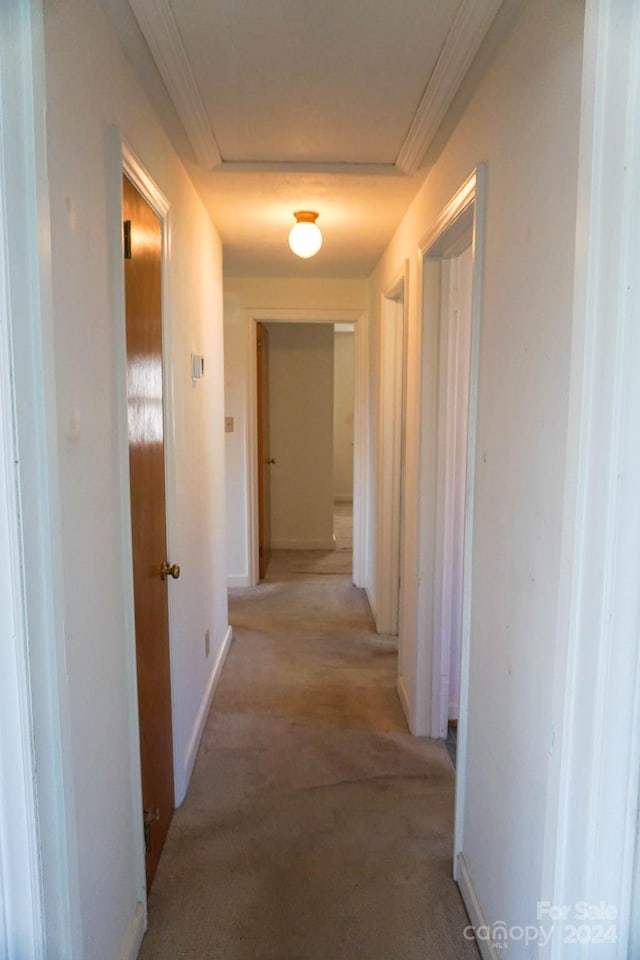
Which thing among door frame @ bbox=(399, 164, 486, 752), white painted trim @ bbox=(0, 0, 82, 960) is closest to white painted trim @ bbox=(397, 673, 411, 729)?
door frame @ bbox=(399, 164, 486, 752)

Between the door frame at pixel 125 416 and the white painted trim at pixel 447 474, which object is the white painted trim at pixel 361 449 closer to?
the white painted trim at pixel 447 474

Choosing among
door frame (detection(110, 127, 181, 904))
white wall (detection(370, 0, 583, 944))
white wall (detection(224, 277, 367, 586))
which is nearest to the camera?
white wall (detection(370, 0, 583, 944))

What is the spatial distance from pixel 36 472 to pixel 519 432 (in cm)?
102

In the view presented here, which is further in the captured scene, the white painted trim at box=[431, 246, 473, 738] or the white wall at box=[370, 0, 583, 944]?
the white painted trim at box=[431, 246, 473, 738]

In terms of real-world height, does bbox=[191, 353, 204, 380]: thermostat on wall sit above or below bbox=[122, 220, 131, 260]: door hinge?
below

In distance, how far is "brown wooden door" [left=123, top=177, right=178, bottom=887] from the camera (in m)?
1.74

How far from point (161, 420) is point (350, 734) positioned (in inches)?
64.8

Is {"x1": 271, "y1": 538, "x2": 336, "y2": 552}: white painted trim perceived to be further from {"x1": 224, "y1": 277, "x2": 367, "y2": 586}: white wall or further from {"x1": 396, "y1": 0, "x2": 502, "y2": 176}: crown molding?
{"x1": 396, "y1": 0, "x2": 502, "y2": 176}: crown molding

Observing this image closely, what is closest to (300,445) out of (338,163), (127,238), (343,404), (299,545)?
(299,545)

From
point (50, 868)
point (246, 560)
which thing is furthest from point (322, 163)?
point (246, 560)

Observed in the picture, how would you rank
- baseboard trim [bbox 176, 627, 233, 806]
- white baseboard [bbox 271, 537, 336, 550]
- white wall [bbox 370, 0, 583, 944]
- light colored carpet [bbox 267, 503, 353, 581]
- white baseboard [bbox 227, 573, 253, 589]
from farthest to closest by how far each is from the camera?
white baseboard [bbox 271, 537, 336, 550] → light colored carpet [bbox 267, 503, 353, 581] → white baseboard [bbox 227, 573, 253, 589] → baseboard trim [bbox 176, 627, 233, 806] → white wall [bbox 370, 0, 583, 944]

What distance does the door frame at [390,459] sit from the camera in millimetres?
3715

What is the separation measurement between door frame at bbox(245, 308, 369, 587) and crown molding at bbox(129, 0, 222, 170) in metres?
2.42

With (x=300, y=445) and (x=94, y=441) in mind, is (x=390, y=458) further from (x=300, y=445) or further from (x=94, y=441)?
(x=94, y=441)
